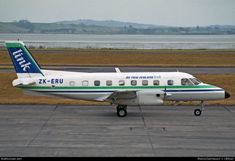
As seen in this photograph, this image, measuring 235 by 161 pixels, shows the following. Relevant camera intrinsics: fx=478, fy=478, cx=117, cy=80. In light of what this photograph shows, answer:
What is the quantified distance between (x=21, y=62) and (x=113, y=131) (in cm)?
815

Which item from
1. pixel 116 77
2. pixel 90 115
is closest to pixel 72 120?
pixel 90 115

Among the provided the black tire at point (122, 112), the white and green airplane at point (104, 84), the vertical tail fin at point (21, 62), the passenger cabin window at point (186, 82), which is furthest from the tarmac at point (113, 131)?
the vertical tail fin at point (21, 62)

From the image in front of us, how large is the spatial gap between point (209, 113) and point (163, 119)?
3.56 meters

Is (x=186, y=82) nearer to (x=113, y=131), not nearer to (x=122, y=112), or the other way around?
(x=122, y=112)

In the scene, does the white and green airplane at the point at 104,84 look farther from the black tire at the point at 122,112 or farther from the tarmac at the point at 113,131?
the tarmac at the point at 113,131

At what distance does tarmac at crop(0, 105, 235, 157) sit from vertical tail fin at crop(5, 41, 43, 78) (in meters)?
2.35

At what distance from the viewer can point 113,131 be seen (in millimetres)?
22562

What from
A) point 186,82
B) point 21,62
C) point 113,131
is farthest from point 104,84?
point 113,131

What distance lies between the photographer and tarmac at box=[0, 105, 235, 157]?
1827 cm

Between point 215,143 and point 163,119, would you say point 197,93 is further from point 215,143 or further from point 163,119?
point 215,143

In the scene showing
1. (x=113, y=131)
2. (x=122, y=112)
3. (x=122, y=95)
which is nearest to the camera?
(x=113, y=131)

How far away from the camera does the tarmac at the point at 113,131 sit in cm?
1827

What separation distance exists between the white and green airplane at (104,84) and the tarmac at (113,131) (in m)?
1.11

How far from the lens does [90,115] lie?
90.5ft
